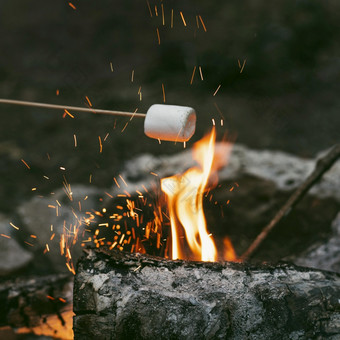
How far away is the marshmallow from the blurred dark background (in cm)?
154

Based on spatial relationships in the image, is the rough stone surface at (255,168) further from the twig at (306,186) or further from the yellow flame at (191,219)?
the yellow flame at (191,219)

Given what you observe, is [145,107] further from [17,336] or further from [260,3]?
[17,336]

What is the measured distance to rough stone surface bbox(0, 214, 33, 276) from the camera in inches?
117

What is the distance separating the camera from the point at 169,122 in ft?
5.01

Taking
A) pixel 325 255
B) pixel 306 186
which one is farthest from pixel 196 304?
pixel 325 255

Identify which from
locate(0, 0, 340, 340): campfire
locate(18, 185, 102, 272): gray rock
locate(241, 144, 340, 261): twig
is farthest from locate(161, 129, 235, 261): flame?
locate(18, 185, 102, 272): gray rock

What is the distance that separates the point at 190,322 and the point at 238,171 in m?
1.74

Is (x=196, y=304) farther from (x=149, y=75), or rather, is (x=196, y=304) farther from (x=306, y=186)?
(x=149, y=75)

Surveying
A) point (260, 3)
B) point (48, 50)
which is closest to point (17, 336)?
point (48, 50)

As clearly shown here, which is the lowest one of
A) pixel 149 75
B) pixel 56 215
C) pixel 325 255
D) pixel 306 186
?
pixel 325 255

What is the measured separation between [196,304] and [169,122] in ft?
2.22

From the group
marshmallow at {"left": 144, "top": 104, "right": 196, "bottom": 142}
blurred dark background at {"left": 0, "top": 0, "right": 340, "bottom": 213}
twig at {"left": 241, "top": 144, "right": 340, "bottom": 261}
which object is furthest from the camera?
blurred dark background at {"left": 0, "top": 0, "right": 340, "bottom": 213}

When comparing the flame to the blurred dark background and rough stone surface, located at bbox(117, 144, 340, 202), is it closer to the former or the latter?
rough stone surface, located at bbox(117, 144, 340, 202)

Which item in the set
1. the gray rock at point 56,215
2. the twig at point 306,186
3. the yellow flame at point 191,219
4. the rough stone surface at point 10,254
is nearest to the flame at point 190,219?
the yellow flame at point 191,219
